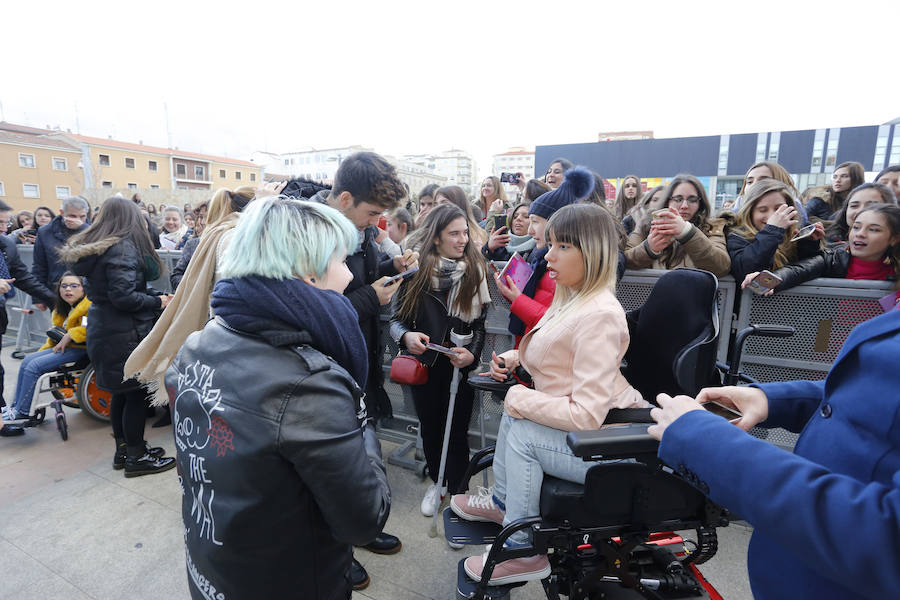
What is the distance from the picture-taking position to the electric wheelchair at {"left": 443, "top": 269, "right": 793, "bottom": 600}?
1655 mm

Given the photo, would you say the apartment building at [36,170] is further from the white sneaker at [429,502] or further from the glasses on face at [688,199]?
the glasses on face at [688,199]

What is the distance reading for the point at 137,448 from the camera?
350 cm

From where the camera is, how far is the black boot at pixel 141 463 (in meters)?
3.46

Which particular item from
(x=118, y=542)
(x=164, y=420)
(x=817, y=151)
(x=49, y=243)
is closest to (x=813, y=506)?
(x=118, y=542)

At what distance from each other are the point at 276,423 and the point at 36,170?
5948 cm

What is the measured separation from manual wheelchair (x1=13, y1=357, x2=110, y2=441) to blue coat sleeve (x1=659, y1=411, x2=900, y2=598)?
5135 millimetres

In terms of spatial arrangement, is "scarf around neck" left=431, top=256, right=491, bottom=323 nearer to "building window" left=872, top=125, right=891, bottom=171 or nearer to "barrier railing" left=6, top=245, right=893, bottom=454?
"barrier railing" left=6, top=245, right=893, bottom=454

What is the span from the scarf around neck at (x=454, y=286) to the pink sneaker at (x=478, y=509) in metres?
1.17

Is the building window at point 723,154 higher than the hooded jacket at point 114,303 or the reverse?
higher

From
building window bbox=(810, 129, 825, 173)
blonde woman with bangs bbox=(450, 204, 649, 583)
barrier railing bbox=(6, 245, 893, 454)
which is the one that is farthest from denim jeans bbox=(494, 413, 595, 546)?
building window bbox=(810, 129, 825, 173)

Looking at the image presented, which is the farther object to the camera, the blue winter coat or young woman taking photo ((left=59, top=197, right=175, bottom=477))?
young woman taking photo ((left=59, top=197, right=175, bottom=477))

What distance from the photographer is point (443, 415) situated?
124 inches

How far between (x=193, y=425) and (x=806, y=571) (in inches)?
63.0

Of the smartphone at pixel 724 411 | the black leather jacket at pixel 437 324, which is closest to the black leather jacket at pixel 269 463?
the smartphone at pixel 724 411
